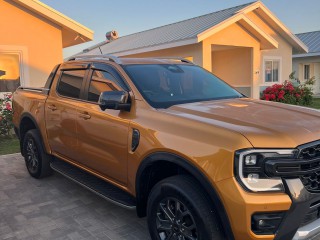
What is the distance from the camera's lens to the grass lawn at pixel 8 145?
320 inches

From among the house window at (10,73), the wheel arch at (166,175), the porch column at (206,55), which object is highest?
the porch column at (206,55)

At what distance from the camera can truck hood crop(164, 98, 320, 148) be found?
8.45ft

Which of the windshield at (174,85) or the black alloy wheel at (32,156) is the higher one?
the windshield at (174,85)

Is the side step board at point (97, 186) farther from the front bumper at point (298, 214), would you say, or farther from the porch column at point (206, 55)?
the porch column at point (206, 55)

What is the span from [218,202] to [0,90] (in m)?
9.67

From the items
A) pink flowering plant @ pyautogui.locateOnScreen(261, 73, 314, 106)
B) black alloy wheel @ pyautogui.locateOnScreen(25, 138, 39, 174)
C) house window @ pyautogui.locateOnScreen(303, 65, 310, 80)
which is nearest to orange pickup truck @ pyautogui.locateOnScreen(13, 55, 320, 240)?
black alloy wheel @ pyautogui.locateOnScreen(25, 138, 39, 174)

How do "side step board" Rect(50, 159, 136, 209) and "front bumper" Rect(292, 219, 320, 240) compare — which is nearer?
"front bumper" Rect(292, 219, 320, 240)

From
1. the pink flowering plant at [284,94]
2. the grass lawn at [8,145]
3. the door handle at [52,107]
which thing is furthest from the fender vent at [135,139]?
the pink flowering plant at [284,94]

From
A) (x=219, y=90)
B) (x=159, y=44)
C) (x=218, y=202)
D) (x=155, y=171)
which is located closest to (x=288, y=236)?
(x=218, y=202)

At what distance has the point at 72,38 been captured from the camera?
40.5 feet

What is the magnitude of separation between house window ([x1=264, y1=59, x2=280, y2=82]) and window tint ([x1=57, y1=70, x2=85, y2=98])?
15.8 m

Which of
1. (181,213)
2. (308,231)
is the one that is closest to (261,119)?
(308,231)

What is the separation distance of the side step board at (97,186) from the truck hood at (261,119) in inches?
43.6

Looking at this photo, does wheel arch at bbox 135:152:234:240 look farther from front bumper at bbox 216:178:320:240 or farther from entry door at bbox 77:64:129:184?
entry door at bbox 77:64:129:184
